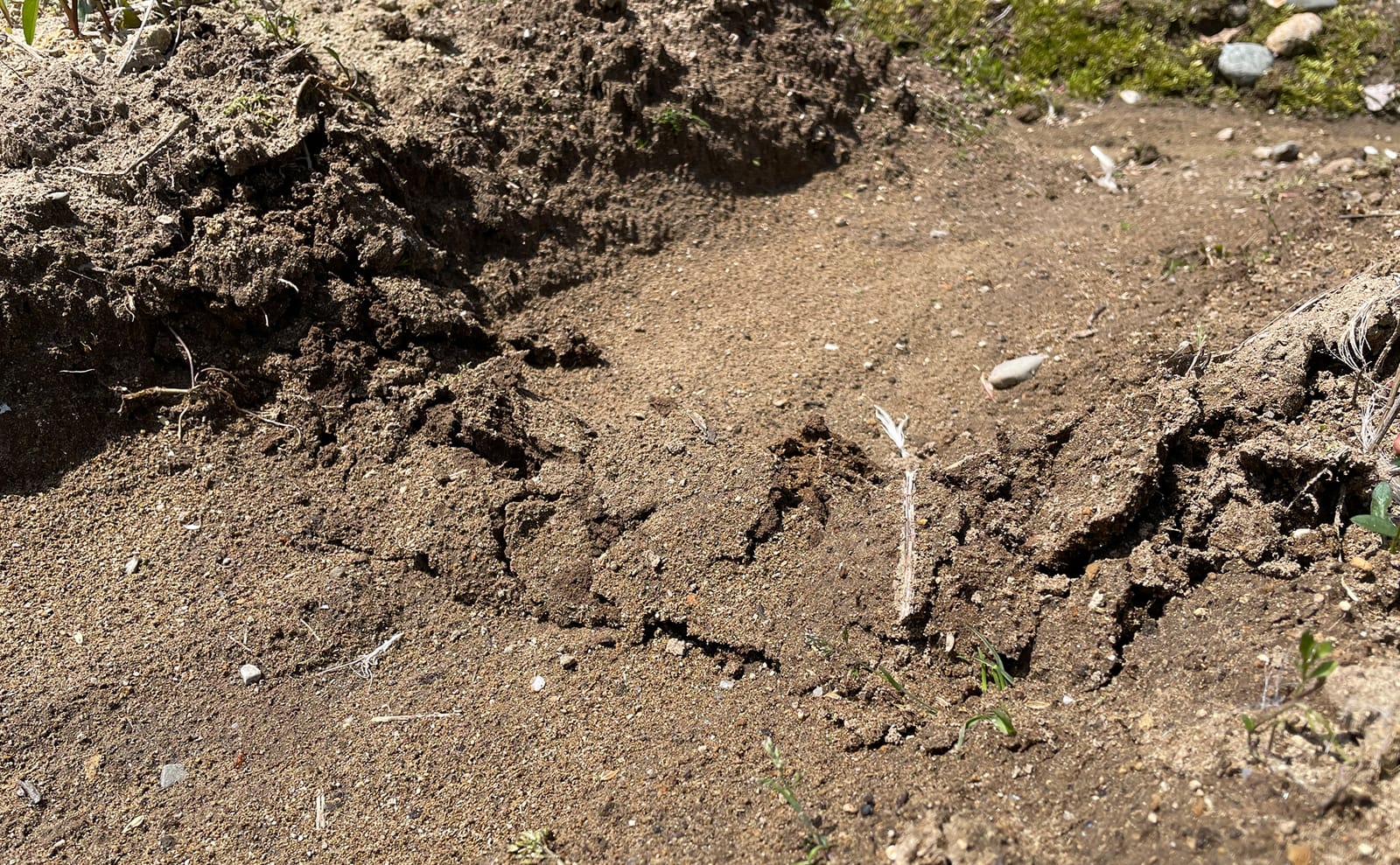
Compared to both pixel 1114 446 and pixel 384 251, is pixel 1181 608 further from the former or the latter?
pixel 384 251

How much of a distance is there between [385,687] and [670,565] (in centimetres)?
78

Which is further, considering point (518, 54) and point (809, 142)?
point (809, 142)

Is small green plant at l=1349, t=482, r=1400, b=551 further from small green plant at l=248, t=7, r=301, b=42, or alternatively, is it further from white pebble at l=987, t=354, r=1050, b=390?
small green plant at l=248, t=7, r=301, b=42

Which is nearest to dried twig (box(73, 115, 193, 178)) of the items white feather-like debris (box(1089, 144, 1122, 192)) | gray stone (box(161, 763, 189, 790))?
gray stone (box(161, 763, 189, 790))

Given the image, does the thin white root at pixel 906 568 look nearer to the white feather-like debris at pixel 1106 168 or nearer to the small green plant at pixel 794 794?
the small green plant at pixel 794 794

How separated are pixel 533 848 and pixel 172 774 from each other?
0.91 metres

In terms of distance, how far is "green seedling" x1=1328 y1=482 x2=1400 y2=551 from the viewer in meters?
2.11

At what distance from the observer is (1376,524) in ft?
6.95

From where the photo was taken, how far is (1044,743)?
2104mm

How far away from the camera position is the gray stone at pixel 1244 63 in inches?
206

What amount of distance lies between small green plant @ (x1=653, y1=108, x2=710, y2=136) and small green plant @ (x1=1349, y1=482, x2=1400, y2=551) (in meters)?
2.81

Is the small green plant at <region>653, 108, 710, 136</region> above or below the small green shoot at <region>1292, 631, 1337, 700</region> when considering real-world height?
above

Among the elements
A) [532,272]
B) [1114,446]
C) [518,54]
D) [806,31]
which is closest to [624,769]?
[1114,446]

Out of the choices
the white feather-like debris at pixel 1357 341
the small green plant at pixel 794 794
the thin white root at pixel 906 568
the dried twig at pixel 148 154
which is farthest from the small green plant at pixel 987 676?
the dried twig at pixel 148 154
